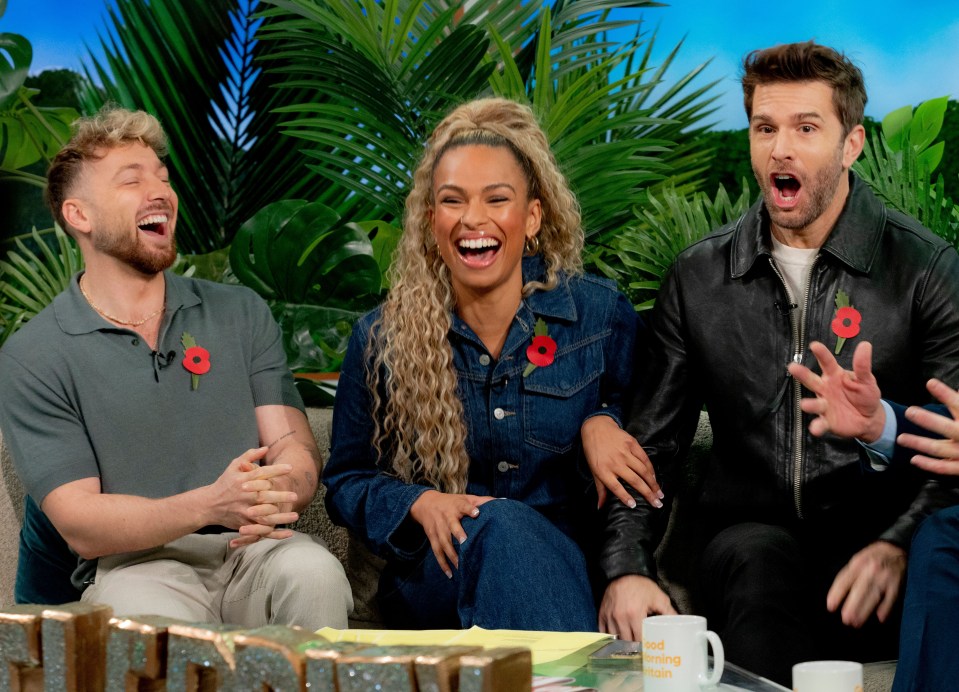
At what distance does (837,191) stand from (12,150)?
3282mm

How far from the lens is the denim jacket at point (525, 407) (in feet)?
7.81

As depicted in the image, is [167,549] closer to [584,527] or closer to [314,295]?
[584,527]

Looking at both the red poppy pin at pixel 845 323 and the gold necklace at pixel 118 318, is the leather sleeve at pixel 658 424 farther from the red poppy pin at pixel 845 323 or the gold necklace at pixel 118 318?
the gold necklace at pixel 118 318

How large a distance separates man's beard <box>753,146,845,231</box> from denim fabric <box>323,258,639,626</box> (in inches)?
15.5

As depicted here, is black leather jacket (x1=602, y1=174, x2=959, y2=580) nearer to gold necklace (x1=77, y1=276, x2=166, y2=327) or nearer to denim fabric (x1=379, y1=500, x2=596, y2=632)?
denim fabric (x1=379, y1=500, x2=596, y2=632)

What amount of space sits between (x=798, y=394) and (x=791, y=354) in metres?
0.08

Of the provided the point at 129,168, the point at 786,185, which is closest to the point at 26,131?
the point at 129,168

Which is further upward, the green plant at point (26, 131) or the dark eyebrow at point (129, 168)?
the green plant at point (26, 131)

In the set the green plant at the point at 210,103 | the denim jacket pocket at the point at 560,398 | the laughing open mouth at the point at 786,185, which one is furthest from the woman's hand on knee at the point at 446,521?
the green plant at the point at 210,103

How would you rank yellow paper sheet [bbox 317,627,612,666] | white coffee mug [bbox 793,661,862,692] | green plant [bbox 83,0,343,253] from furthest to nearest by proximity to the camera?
green plant [bbox 83,0,343,253] < yellow paper sheet [bbox 317,627,612,666] < white coffee mug [bbox 793,661,862,692]

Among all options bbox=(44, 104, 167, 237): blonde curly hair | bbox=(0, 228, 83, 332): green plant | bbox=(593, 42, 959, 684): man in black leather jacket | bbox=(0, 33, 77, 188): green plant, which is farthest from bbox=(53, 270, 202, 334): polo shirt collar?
bbox=(0, 33, 77, 188): green plant

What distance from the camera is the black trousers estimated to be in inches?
78.1

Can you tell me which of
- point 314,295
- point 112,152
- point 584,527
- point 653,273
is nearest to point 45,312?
point 112,152

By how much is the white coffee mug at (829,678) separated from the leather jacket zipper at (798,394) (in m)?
1.00
